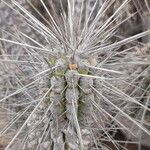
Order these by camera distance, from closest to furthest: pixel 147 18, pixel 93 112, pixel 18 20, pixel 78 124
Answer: pixel 78 124 → pixel 93 112 → pixel 147 18 → pixel 18 20

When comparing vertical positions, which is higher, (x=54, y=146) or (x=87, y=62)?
(x=87, y=62)

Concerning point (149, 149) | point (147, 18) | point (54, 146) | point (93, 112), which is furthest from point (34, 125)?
point (147, 18)

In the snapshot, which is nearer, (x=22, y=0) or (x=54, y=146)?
(x=54, y=146)

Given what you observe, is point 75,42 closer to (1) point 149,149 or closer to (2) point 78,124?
(2) point 78,124

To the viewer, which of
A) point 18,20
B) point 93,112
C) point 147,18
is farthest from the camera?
point 18,20

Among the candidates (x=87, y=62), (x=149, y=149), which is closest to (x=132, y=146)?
(x=149, y=149)

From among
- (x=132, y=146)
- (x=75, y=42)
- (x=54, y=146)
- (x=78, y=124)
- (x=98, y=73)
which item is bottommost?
(x=132, y=146)

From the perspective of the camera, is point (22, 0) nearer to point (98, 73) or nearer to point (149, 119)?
point (149, 119)

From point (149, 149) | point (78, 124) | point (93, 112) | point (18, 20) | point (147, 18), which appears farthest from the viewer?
point (18, 20)

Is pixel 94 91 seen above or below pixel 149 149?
above
